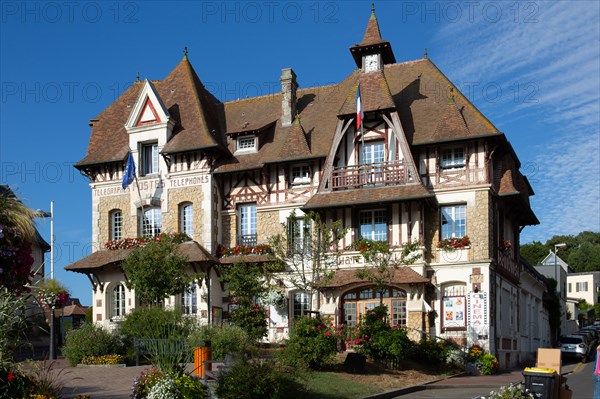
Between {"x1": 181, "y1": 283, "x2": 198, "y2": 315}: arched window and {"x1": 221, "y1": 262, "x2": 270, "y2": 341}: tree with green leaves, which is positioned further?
{"x1": 181, "y1": 283, "x2": 198, "y2": 315}: arched window

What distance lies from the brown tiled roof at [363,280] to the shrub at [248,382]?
12.4 m

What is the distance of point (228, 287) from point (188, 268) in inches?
75.5

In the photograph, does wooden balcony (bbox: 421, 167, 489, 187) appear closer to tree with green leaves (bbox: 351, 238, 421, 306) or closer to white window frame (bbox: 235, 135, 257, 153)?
tree with green leaves (bbox: 351, 238, 421, 306)

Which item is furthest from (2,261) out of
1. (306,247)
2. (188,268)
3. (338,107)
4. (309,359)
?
(338,107)

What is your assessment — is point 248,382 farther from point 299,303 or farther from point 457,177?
point 457,177

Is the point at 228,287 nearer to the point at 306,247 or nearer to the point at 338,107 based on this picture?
the point at 306,247

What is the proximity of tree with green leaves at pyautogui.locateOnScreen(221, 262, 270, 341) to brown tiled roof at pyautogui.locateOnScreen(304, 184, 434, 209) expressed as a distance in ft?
11.4

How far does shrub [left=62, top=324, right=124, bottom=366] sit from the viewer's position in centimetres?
2186

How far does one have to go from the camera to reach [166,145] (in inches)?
1249

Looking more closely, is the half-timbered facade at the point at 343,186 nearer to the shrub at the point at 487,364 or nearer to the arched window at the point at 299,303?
the arched window at the point at 299,303

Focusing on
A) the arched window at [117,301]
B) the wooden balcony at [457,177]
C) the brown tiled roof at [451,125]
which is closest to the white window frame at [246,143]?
the wooden balcony at [457,177]

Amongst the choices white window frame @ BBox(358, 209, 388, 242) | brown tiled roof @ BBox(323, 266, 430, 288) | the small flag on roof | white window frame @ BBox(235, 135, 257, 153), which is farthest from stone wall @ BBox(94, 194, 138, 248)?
white window frame @ BBox(358, 209, 388, 242)

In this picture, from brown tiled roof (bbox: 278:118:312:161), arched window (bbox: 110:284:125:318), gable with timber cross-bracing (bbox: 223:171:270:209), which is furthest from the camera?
arched window (bbox: 110:284:125:318)

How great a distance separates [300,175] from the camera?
100 feet
